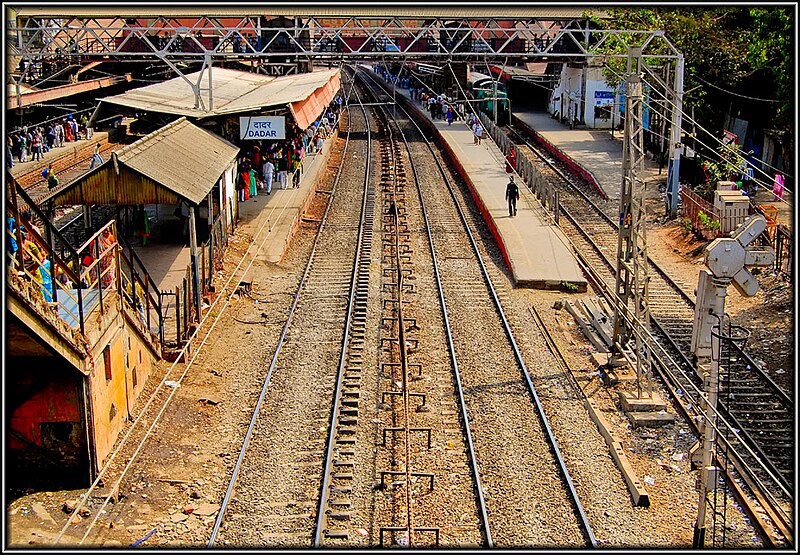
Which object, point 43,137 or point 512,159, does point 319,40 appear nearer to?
point 512,159

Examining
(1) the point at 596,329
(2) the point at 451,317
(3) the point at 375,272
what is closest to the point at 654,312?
(1) the point at 596,329

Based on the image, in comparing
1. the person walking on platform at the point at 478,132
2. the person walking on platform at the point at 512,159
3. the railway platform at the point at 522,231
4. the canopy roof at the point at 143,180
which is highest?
the canopy roof at the point at 143,180

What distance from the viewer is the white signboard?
27.5m

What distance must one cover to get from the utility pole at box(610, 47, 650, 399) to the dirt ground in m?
2.69

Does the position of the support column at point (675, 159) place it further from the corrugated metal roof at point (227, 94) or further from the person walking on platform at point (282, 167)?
the person walking on platform at point (282, 167)

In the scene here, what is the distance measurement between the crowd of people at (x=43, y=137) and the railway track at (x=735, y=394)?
17.4 m

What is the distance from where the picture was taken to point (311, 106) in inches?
1329

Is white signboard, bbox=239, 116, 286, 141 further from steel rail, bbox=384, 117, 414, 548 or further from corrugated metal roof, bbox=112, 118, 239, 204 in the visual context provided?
steel rail, bbox=384, 117, 414, 548

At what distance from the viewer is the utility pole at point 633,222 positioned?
16.2m

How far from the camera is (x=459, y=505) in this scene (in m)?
12.2

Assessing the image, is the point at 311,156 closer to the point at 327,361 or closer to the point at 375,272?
the point at 375,272

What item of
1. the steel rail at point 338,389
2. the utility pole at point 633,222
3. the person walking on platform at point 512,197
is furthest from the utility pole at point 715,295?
the person walking on platform at point 512,197

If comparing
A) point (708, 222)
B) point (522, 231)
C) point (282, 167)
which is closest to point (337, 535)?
point (522, 231)

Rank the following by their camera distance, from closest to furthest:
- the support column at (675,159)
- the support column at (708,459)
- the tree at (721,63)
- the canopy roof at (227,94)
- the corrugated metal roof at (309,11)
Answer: the support column at (708,459) → the canopy roof at (227,94) → the support column at (675,159) → the tree at (721,63) → the corrugated metal roof at (309,11)
